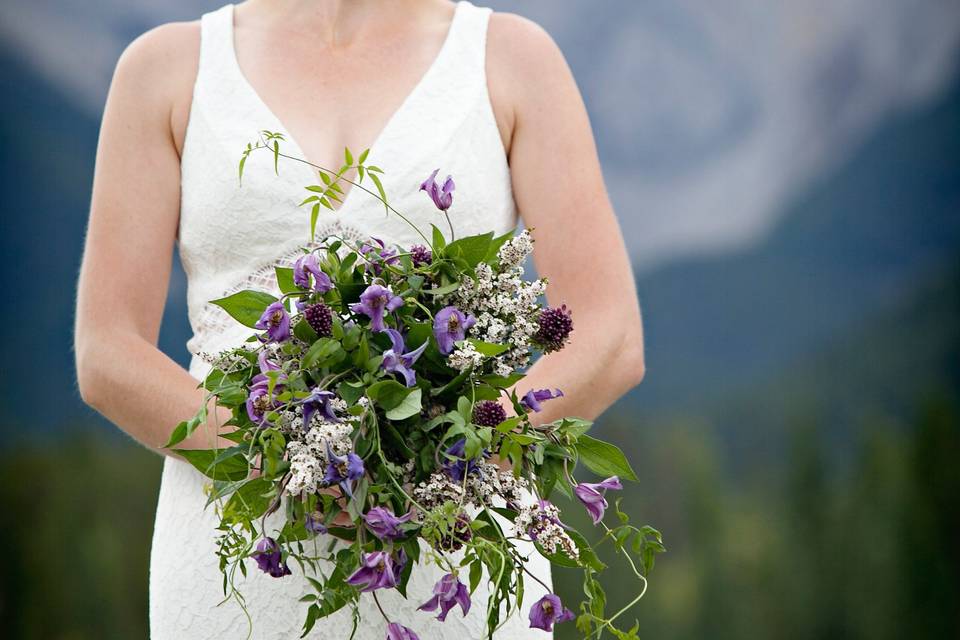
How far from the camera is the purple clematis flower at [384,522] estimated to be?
89 cm

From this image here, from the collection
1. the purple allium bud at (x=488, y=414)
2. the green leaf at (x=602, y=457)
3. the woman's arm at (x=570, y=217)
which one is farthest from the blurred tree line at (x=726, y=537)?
the purple allium bud at (x=488, y=414)

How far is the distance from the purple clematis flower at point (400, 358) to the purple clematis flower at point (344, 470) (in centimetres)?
8

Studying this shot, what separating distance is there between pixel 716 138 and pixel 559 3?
0.85 metres

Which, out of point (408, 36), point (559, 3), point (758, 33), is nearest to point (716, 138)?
point (758, 33)

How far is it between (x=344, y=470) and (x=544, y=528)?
0.16 metres

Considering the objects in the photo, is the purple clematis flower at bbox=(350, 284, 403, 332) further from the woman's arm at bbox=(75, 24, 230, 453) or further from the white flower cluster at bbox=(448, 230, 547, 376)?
the woman's arm at bbox=(75, 24, 230, 453)

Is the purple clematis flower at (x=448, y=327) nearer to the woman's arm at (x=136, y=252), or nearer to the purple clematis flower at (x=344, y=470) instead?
the purple clematis flower at (x=344, y=470)

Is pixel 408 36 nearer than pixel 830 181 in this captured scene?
Yes

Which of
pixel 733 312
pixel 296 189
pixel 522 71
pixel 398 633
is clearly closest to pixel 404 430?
pixel 398 633

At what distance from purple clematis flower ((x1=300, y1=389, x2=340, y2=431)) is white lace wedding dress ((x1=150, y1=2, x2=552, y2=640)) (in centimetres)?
50

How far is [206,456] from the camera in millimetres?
1026

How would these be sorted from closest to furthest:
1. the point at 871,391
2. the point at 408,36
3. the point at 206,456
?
the point at 206,456
the point at 408,36
the point at 871,391

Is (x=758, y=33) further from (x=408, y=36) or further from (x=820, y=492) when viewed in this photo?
(x=408, y=36)

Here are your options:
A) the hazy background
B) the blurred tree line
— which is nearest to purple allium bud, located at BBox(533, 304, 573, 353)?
the blurred tree line
